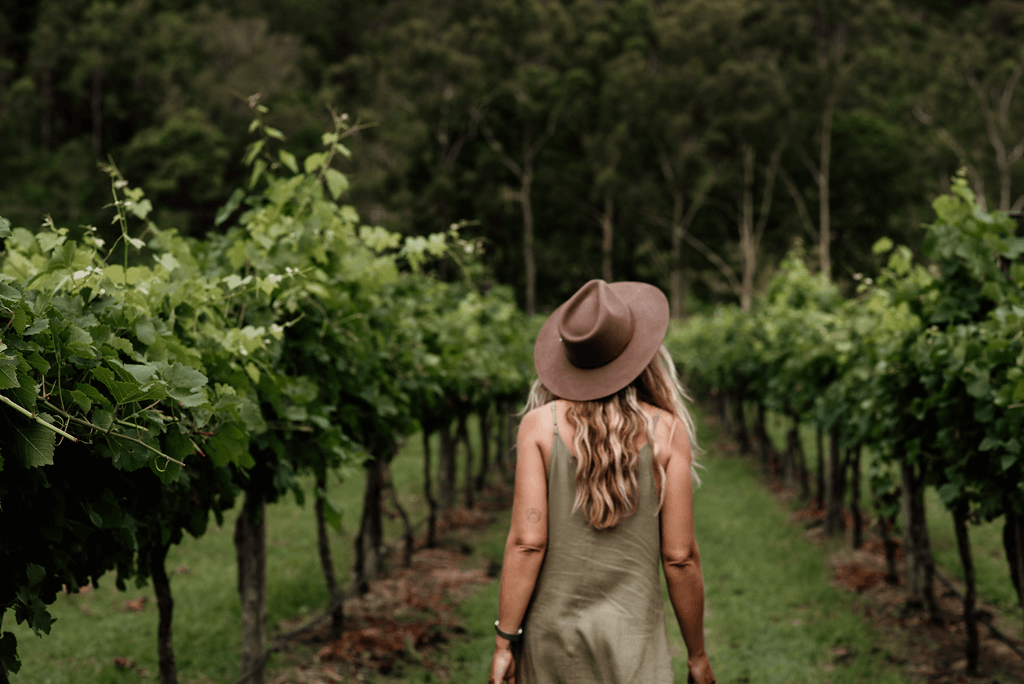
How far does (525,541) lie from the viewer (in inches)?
108

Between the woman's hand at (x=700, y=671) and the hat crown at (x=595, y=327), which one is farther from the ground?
the hat crown at (x=595, y=327)

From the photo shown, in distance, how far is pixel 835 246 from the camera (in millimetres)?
37219

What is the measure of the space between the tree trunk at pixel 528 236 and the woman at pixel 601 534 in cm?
3272

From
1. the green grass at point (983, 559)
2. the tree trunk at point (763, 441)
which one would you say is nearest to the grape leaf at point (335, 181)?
the green grass at point (983, 559)

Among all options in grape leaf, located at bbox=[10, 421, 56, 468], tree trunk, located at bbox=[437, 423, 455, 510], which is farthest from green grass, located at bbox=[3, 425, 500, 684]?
grape leaf, located at bbox=[10, 421, 56, 468]

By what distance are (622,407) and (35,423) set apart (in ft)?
5.49

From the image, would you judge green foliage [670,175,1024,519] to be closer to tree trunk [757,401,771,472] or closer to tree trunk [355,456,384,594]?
tree trunk [355,456,384,594]

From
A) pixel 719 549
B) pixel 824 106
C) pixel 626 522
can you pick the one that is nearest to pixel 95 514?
pixel 626 522

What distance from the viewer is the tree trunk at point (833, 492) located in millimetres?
9352

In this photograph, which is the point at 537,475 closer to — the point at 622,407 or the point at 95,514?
the point at 622,407

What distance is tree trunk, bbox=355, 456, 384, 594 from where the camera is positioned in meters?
7.32

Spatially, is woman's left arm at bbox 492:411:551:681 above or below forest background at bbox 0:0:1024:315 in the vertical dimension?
below

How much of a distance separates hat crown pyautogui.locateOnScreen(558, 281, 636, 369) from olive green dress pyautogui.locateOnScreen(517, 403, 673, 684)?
0.29 metres

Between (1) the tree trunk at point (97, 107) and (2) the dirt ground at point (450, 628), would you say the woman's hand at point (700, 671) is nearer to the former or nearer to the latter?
(2) the dirt ground at point (450, 628)
